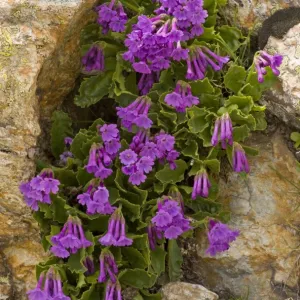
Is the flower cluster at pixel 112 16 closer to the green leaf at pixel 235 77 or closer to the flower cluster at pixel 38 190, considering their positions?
the green leaf at pixel 235 77

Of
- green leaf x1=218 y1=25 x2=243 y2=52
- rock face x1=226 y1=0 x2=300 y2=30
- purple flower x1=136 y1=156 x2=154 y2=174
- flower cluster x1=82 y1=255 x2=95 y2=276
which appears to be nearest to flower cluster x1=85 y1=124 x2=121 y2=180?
purple flower x1=136 y1=156 x2=154 y2=174

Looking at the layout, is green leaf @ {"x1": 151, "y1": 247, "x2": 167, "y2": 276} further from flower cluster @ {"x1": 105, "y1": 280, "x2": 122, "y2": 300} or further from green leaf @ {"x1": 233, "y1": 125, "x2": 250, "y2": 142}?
green leaf @ {"x1": 233, "y1": 125, "x2": 250, "y2": 142}

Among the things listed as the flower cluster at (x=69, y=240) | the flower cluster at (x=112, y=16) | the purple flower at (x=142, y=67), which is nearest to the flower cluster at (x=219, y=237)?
the flower cluster at (x=69, y=240)

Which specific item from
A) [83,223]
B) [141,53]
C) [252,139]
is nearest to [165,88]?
[141,53]

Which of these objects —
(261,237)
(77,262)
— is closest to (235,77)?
(261,237)

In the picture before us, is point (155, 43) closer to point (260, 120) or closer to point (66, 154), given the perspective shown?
point (260, 120)

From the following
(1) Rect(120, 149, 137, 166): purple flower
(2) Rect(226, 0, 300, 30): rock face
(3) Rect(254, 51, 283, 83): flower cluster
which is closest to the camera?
(1) Rect(120, 149, 137, 166): purple flower

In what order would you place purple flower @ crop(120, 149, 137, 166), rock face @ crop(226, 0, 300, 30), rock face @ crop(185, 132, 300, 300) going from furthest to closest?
rock face @ crop(226, 0, 300, 30) → rock face @ crop(185, 132, 300, 300) → purple flower @ crop(120, 149, 137, 166)
